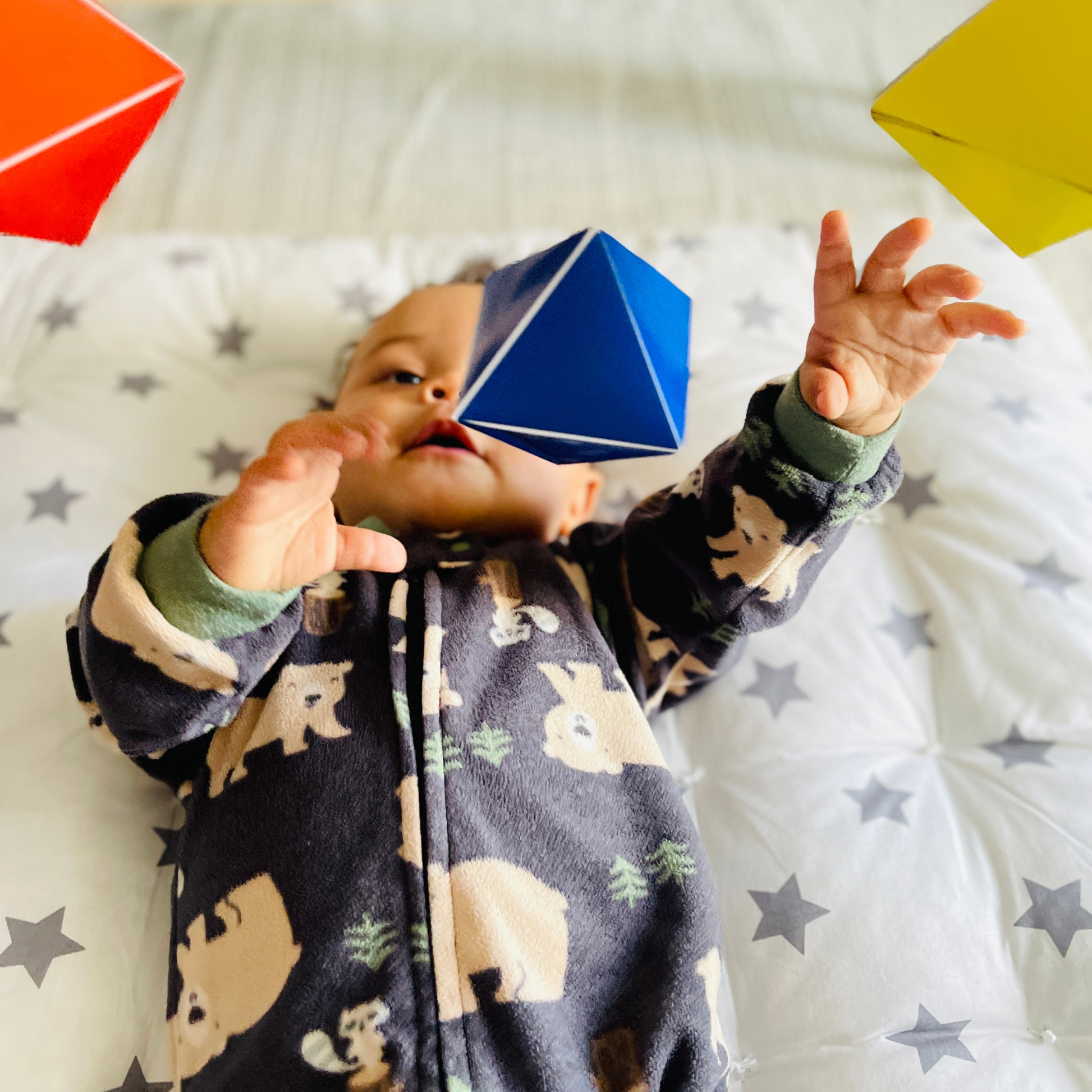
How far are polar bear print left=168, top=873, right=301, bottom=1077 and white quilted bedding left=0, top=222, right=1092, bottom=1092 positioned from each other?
0.21 ft

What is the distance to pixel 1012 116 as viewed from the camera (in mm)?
479

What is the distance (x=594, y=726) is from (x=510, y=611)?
11 centimetres

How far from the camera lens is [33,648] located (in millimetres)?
806

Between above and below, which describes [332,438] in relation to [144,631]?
above

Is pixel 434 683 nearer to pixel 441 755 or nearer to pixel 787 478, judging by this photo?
pixel 441 755

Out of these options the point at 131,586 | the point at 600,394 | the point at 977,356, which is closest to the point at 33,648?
the point at 131,586

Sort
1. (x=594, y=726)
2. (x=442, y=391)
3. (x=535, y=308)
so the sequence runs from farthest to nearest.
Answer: (x=442, y=391), (x=594, y=726), (x=535, y=308)

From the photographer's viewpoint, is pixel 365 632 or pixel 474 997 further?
pixel 365 632

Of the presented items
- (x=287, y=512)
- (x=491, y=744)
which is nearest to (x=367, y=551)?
(x=287, y=512)

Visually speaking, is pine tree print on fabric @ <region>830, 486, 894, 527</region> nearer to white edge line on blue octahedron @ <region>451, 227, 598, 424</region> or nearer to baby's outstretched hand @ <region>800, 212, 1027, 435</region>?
baby's outstretched hand @ <region>800, 212, 1027, 435</region>

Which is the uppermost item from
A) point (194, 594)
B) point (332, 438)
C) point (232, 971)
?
point (332, 438)

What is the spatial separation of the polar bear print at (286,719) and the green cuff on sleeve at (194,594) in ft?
0.29

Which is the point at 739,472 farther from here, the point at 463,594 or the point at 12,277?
the point at 12,277

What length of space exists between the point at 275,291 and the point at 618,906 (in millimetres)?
809
